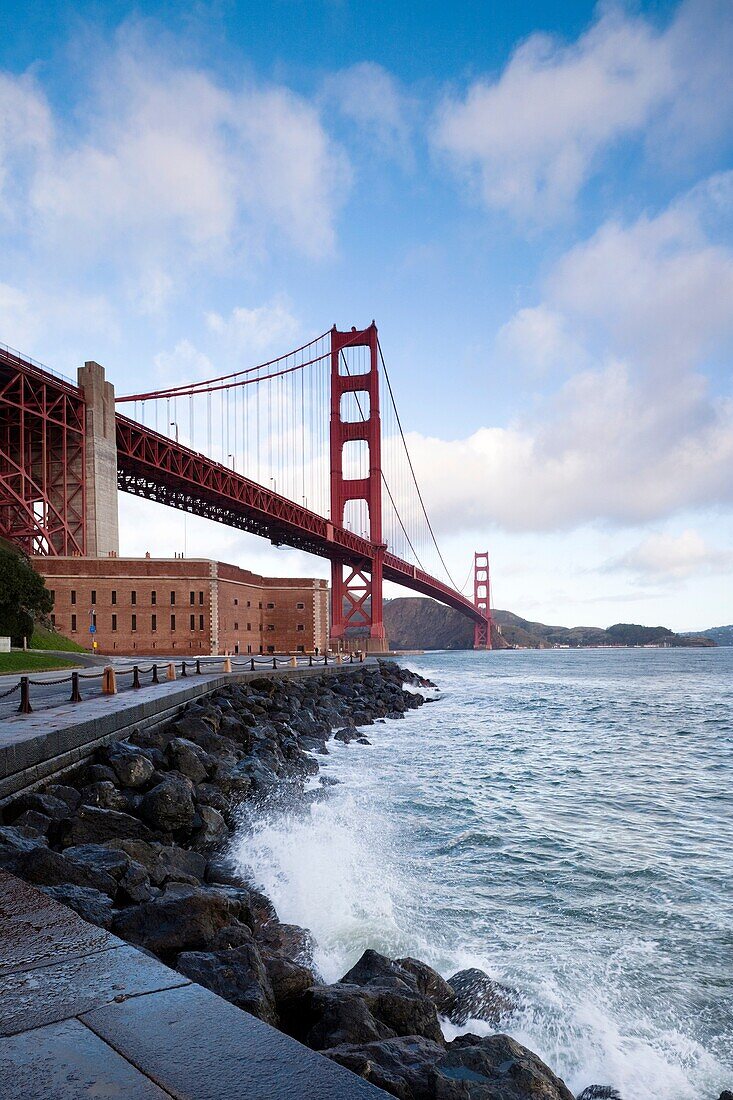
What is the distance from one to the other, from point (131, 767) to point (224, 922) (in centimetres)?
413

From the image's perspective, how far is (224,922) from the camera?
175 inches

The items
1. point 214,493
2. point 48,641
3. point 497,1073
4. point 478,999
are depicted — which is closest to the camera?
point 497,1073

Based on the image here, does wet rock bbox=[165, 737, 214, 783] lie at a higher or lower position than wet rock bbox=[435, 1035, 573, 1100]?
higher

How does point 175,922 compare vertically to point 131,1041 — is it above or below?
below

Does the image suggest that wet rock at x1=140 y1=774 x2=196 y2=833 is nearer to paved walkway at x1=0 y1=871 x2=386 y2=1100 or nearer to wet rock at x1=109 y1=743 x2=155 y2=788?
wet rock at x1=109 y1=743 x2=155 y2=788

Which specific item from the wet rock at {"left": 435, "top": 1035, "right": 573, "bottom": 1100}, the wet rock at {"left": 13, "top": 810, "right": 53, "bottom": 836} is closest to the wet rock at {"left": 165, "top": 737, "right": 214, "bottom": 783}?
the wet rock at {"left": 13, "top": 810, "right": 53, "bottom": 836}

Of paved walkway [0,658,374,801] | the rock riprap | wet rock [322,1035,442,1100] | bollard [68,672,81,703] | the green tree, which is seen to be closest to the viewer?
wet rock [322,1035,442,1100]

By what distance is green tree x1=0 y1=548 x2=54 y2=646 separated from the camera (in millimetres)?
25109

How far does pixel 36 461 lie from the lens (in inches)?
1576

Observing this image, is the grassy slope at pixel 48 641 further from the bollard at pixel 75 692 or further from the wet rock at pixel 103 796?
the wet rock at pixel 103 796

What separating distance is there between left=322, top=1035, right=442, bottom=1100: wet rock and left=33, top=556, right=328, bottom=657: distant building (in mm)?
39128

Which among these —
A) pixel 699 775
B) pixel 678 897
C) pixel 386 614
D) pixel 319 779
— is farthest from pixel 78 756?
pixel 386 614

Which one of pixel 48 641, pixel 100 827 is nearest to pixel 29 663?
pixel 48 641

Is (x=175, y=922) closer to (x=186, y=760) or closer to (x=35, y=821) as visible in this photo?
(x=35, y=821)
